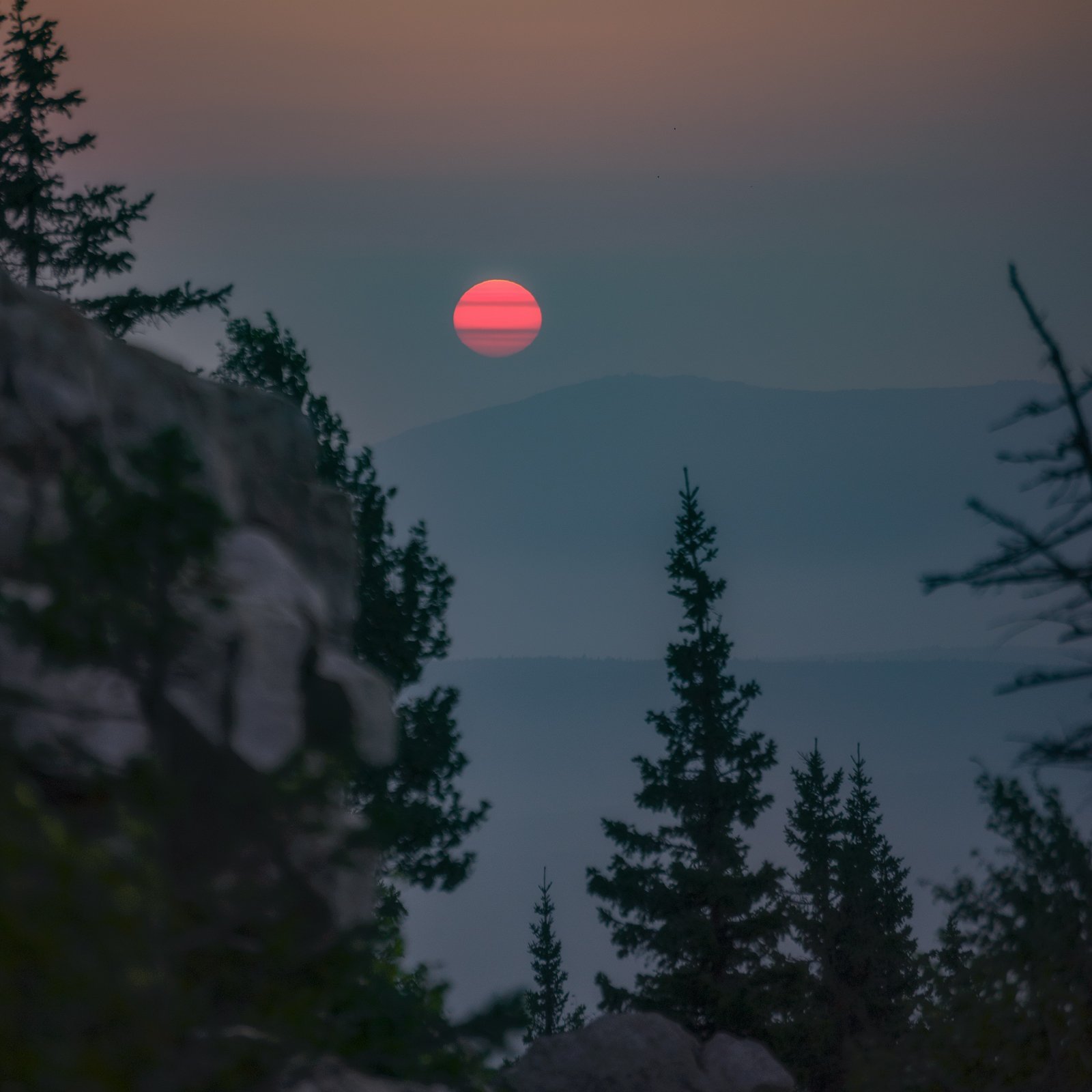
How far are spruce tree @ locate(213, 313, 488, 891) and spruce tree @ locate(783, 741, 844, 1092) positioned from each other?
31.5 feet

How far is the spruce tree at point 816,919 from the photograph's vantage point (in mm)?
31828

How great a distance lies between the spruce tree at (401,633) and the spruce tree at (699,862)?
15.6 feet

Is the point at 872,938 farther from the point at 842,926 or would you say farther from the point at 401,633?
the point at 401,633

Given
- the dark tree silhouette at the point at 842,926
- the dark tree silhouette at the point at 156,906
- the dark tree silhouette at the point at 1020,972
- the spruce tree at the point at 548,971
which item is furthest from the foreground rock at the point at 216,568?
the spruce tree at the point at 548,971

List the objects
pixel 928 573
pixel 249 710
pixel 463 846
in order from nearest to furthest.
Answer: pixel 928 573 < pixel 249 710 < pixel 463 846

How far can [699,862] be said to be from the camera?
34156 millimetres

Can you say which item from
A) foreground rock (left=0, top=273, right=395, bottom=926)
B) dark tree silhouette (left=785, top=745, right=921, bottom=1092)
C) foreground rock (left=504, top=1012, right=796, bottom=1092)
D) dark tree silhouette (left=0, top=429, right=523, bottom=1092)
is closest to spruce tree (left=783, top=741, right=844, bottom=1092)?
dark tree silhouette (left=785, top=745, right=921, bottom=1092)

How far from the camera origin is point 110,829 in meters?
9.89

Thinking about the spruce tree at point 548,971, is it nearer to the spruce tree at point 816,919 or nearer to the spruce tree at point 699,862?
the spruce tree at point 816,919

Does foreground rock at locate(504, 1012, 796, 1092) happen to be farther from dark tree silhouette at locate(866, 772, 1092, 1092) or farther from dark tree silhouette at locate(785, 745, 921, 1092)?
dark tree silhouette at locate(866, 772, 1092, 1092)

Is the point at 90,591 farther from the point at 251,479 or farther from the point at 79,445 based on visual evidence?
the point at 251,479

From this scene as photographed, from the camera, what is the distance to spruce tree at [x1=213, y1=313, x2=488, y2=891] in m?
33.8

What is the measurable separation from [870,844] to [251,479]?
40.6 meters

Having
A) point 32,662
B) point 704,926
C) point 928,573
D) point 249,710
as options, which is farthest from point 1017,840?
point 704,926
